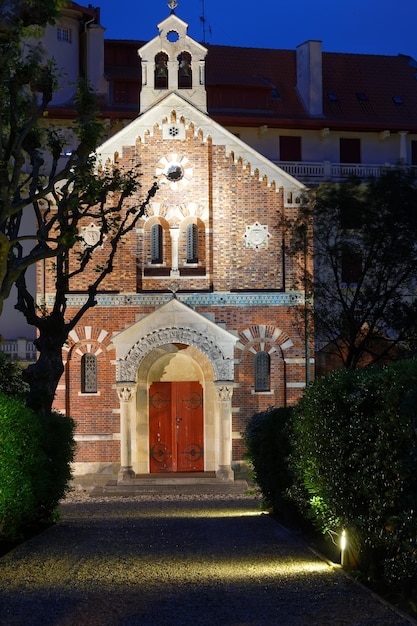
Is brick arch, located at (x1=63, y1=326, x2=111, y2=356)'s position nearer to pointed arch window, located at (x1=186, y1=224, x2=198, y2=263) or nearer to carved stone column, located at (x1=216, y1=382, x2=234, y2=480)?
pointed arch window, located at (x1=186, y1=224, x2=198, y2=263)

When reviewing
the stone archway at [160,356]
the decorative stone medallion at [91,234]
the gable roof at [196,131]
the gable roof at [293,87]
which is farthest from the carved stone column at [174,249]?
the gable roof at [293,87]

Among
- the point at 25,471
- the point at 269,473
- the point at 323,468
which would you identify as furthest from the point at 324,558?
the point at 269,473

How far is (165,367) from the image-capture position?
4078 centimetres

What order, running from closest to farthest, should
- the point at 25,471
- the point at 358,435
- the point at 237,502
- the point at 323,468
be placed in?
the point at 358,435, the point at 323,468, the point at 25,471, the point at 237,502

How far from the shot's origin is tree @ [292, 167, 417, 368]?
37.1 meters

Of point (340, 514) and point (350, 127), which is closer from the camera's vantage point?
point (340, 514)

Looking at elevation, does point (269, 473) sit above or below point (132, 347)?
below

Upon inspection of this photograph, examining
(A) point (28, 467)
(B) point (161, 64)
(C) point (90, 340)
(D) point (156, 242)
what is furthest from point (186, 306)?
(A) point (28, 467)

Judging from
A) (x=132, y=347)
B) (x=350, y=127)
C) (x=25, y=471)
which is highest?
(x=350, y=127)

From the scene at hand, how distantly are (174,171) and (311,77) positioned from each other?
20.1 meters

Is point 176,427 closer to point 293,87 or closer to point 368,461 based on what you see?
point 293,87

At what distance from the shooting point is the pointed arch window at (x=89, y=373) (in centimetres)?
3975

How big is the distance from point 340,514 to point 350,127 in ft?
138

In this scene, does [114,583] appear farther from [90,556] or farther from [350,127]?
[350,127]
